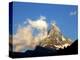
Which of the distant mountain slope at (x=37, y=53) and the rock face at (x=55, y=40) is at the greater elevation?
the rock face at (x=55, y=40)

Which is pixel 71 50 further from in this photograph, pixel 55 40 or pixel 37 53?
pixel 37 53

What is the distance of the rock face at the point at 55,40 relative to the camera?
1674mm

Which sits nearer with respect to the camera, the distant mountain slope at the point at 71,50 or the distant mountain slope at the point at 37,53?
the distant mountain slope at the point at 37,53

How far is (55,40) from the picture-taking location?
5.60ft

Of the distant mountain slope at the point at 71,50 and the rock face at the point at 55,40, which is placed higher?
the rock face at the point at 55,40

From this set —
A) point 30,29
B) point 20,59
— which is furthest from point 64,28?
point 20,59

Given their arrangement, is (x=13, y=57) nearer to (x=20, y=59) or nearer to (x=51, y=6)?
(x=20, y=59)

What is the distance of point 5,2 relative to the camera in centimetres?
159

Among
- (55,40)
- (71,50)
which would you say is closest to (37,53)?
(55,40)

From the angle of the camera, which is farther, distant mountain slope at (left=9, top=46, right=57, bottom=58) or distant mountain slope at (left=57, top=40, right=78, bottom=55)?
distant mountain slope at (left=57, top=40, right=78, bottom=55)

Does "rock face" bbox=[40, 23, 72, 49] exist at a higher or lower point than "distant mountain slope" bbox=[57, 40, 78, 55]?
higher

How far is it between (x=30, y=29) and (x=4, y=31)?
0.59 feet

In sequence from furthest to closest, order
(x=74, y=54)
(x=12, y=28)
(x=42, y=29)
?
(x=74, y=54)
(x=42, y=29)
(x=12, y=28)

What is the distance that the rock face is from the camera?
167 cm
